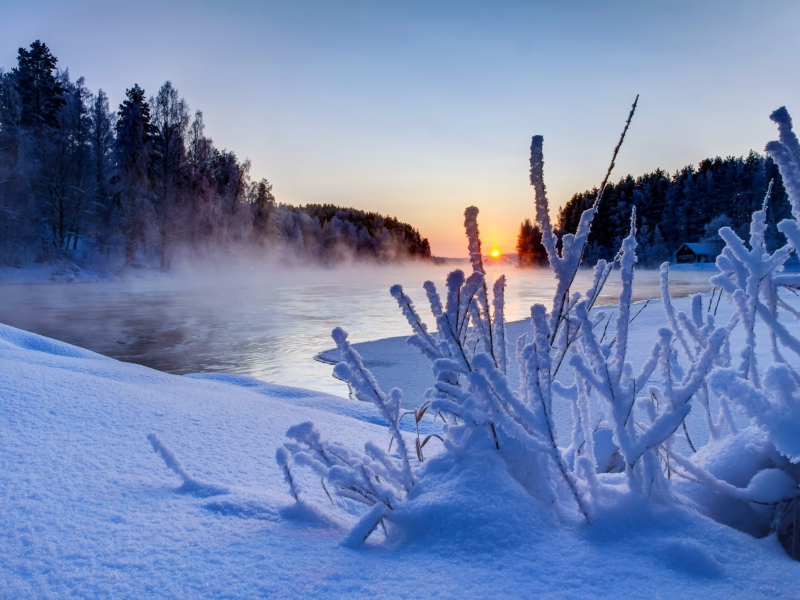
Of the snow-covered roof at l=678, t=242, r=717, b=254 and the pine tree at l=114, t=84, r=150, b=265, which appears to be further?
the snow-covered roof at l=678, t=242, r=717, b=254

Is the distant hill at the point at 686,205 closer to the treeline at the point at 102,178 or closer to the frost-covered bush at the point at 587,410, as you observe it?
the treeline at the point at 102,178

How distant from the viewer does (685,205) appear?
6031 centimetres


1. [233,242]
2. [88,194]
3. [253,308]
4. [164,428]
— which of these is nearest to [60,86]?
[88,194]

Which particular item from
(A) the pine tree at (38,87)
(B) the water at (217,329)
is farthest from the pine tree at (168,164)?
(B) the water at (217,329)

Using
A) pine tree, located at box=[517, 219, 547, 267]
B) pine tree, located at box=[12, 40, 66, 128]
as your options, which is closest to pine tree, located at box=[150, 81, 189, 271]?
pine tree, located at box=[12, 40, 66, 128]

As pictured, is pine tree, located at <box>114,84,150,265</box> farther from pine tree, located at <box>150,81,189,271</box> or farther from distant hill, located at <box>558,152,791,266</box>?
distant hill, located at <box>558,152,791,266</box>

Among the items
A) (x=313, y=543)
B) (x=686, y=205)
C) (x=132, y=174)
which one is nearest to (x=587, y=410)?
(x=313, y=543)

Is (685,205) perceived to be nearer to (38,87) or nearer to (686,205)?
Answer: (686,205)

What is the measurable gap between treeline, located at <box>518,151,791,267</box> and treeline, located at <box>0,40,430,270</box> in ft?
121

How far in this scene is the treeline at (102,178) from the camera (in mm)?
28188

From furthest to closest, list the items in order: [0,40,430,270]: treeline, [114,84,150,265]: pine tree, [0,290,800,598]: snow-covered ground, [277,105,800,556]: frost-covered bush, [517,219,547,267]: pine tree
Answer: [517,219,547,267]: pine tree
[114,84,150,265]: pine tree
[0,40,430,270]: treeline
[277,105,800,556]: frost-covered bush
[0,290,800,598]: snow-covered ground

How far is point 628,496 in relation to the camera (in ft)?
3.47

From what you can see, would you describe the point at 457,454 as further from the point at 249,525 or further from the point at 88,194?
the point at 88,194

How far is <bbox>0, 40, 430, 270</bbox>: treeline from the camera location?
2819 cm
